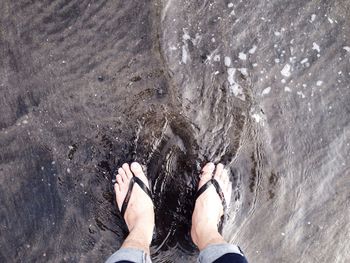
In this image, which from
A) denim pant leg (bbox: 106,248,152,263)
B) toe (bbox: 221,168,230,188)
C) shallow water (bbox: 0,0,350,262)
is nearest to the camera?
denim pant leg (bbox: 106,248,152,263)

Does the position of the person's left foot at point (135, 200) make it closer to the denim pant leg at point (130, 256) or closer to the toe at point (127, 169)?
the toe at point (127, 169)

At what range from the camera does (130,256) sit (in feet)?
7.71

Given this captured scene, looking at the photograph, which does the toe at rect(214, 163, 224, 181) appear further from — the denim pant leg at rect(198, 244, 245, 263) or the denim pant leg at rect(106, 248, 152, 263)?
the denim pant leg at rect(106, 248, 152, 263)

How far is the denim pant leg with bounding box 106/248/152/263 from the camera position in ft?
7.68

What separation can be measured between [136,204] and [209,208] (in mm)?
425

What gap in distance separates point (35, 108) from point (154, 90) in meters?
0.68

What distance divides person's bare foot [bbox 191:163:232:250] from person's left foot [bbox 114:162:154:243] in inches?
10.4

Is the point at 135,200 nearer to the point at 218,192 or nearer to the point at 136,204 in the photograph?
the point at 136,204

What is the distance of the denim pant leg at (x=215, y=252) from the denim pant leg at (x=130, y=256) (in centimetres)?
30

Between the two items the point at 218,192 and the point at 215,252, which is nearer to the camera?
the point at 215,252

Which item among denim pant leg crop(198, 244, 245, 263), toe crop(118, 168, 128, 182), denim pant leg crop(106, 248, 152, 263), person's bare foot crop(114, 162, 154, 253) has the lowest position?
denim pant leg crop(198, 244, 245, 263)

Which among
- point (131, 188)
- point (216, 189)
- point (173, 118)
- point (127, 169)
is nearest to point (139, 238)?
point (131, 188)

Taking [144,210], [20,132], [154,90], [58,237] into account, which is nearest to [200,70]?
[154,90]

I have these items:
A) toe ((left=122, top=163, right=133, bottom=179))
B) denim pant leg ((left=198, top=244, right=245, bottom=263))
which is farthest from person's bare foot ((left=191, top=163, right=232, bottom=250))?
toe ((left=122, top=163, right=133, bottom=179))
